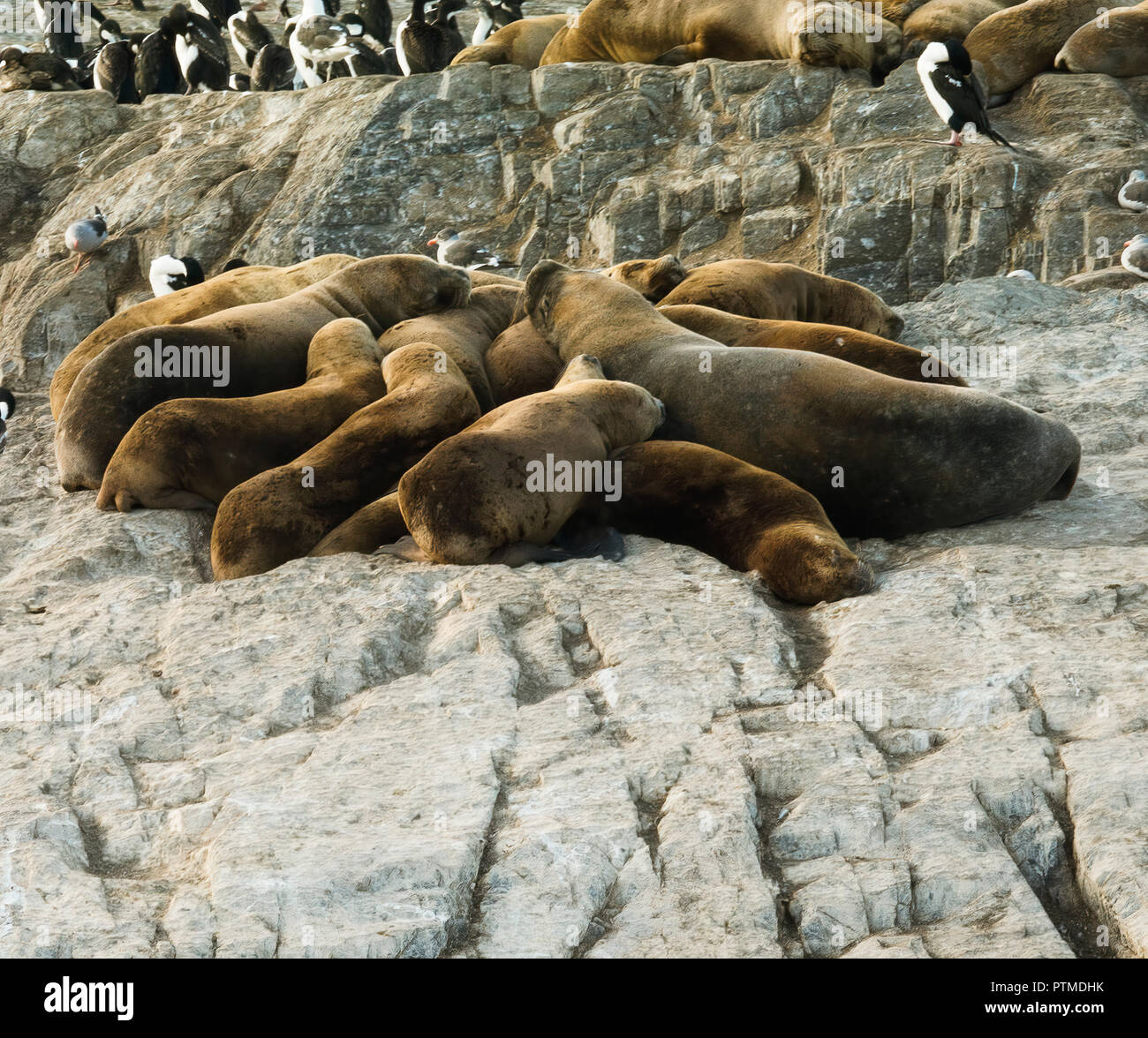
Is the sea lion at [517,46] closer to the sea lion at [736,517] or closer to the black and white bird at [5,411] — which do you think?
the black and white bird at [5,411]

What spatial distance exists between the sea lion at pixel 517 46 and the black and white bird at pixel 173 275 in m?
4.59

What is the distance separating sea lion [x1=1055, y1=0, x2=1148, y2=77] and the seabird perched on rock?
40.0 ft

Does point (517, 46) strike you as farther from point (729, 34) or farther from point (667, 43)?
point (729, 34)

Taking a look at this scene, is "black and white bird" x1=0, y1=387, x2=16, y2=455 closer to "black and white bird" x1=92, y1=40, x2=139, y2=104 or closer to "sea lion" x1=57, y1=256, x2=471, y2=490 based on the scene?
"sea lion" x1=57, y1=256, x2=471, y2=490

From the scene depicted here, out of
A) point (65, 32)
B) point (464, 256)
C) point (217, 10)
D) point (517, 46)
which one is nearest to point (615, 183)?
point (464, 256)

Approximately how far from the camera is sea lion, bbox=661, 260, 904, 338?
8695 mm

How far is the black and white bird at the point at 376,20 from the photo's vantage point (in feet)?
66.2

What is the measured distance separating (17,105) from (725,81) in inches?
311

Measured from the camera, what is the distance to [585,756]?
13.8 feet

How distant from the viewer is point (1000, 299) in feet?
31.3

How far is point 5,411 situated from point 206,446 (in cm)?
296

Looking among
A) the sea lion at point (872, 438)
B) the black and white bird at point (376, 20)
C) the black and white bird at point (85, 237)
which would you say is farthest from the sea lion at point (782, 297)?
the black and white bird at point (376, 20)

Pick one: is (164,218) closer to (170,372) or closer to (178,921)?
(170,372)

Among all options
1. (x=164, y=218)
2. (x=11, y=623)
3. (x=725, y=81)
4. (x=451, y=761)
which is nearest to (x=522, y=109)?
(x=725, y=81)
